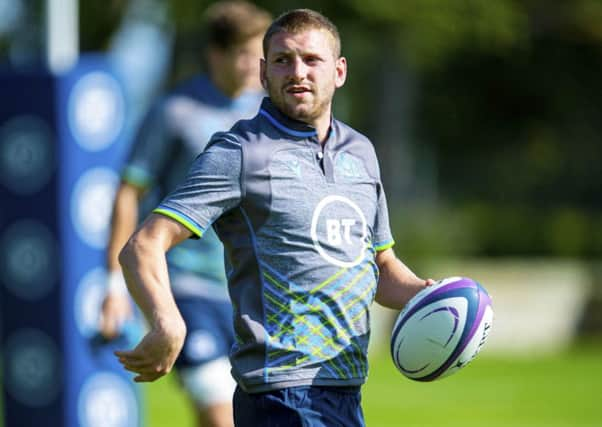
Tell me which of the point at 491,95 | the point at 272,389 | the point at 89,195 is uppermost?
the point at 491,95

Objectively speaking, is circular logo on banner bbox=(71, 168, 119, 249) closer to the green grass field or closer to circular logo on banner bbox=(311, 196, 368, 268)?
the green grass field

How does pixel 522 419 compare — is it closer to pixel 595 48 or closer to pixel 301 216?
pixel 301 216

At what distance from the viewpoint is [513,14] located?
2298cm

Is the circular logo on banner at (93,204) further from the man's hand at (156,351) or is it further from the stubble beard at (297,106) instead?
the man's hand at (156,351)

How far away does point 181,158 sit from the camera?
6.86 m

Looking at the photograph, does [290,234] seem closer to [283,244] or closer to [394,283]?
[283,244]

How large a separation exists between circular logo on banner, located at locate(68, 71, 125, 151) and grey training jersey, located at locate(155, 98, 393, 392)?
5.25 metres

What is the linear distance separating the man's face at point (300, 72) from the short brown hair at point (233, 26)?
7.14 ft

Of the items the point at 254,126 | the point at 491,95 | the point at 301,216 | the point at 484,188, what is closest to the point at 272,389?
the point at 301,216

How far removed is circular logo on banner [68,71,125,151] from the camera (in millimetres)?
9680

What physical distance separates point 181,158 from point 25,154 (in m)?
3.25

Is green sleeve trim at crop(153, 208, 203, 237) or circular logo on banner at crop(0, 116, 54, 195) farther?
circular logo on banner at crop(0, 116, 54, 195)

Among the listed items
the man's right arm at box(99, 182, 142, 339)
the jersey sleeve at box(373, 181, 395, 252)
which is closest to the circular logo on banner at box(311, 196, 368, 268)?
the jersey sleeve at box(373, 181, 395, 252)

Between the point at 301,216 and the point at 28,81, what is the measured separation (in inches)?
224
